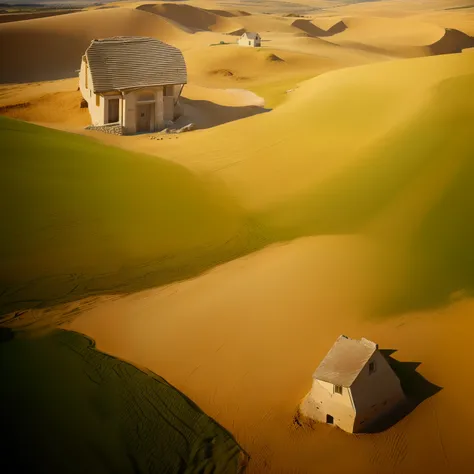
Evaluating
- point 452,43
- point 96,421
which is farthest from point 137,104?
point 452,43

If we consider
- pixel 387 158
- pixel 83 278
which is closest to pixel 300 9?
pixel 387 158

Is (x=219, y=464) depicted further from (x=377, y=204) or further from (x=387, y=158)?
(x=387, y=158)

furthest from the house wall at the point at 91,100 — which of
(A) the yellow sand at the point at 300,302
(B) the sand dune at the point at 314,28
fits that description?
(B) the sand dune at the point at 314,28

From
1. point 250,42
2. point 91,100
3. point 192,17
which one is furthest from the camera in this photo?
point 192,17

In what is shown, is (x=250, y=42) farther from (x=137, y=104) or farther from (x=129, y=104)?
(x=129, y=104)

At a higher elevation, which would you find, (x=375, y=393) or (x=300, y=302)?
(x=375, y=393)

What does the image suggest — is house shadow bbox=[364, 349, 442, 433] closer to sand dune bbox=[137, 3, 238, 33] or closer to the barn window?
the barn window
